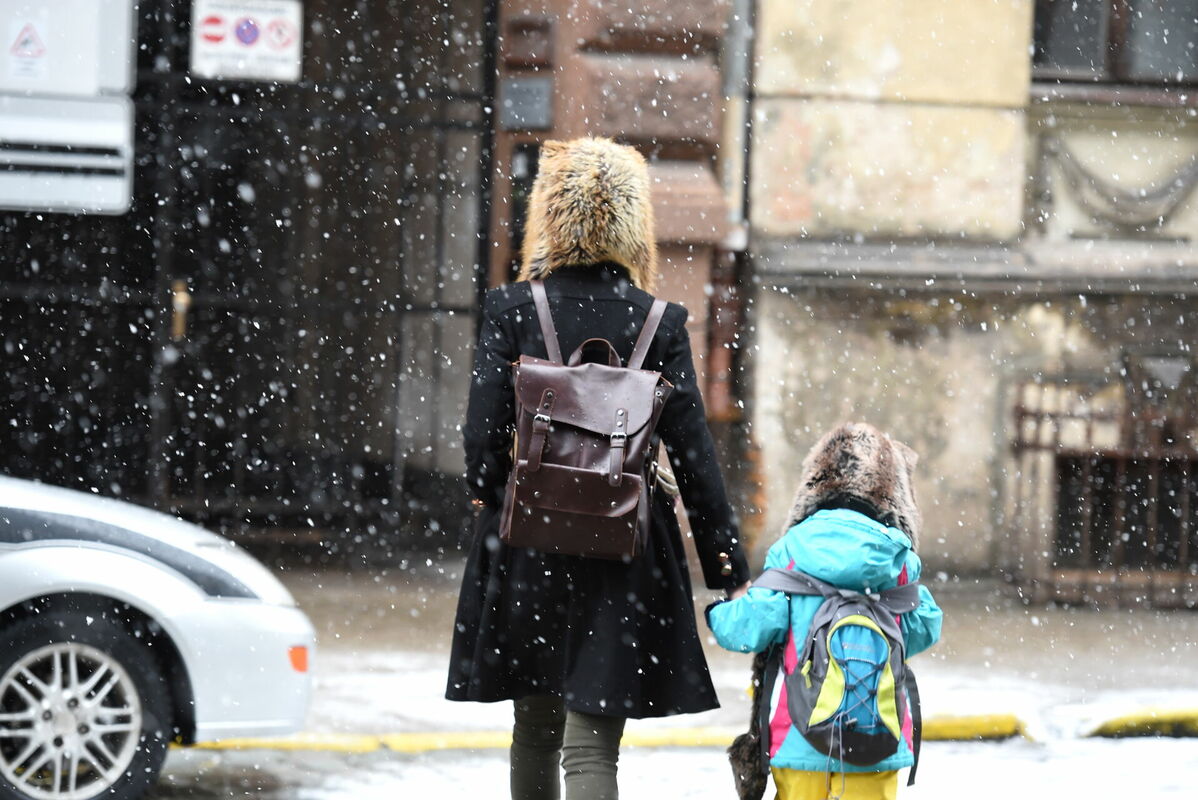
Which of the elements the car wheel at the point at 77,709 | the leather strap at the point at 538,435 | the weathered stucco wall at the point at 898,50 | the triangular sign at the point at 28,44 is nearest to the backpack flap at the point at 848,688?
the leather strap at the point at 538,435

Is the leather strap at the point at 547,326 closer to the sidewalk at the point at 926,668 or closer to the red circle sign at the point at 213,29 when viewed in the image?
the sidewalk at the point at 926,668

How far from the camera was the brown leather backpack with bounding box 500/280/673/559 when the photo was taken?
363 centimetres

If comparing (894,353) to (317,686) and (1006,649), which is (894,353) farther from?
(317,686)

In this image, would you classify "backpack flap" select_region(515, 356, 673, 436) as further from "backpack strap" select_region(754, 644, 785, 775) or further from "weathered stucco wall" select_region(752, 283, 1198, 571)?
"weathered stucco wall" select_region(752, 283, 1198, 571)

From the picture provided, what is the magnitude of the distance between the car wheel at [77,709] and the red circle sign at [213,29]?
17.3 feet

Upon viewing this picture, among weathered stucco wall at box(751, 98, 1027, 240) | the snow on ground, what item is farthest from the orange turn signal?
weathered stucco wall at box(751, 98, 1027, 240)

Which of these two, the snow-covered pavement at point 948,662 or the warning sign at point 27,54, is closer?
the snow-covered pavement at point 948,662

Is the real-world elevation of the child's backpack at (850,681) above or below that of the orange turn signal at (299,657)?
above

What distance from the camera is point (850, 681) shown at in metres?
3.52

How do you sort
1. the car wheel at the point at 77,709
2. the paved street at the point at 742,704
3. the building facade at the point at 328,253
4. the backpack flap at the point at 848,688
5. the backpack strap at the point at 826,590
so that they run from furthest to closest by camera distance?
1. the building facade at the point at 328,253
2. the paved street at the point at 742,704
3. the car wheel at the point at 77,709
4. the backpack strap at the point at 826,590
5. the backpack flap at the point at 848,688

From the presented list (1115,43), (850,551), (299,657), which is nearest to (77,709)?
(299,657)

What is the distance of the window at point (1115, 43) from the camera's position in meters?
9.97

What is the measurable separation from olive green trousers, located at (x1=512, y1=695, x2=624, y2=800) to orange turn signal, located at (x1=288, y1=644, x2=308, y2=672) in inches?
49.0

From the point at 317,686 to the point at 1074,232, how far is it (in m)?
5.57
